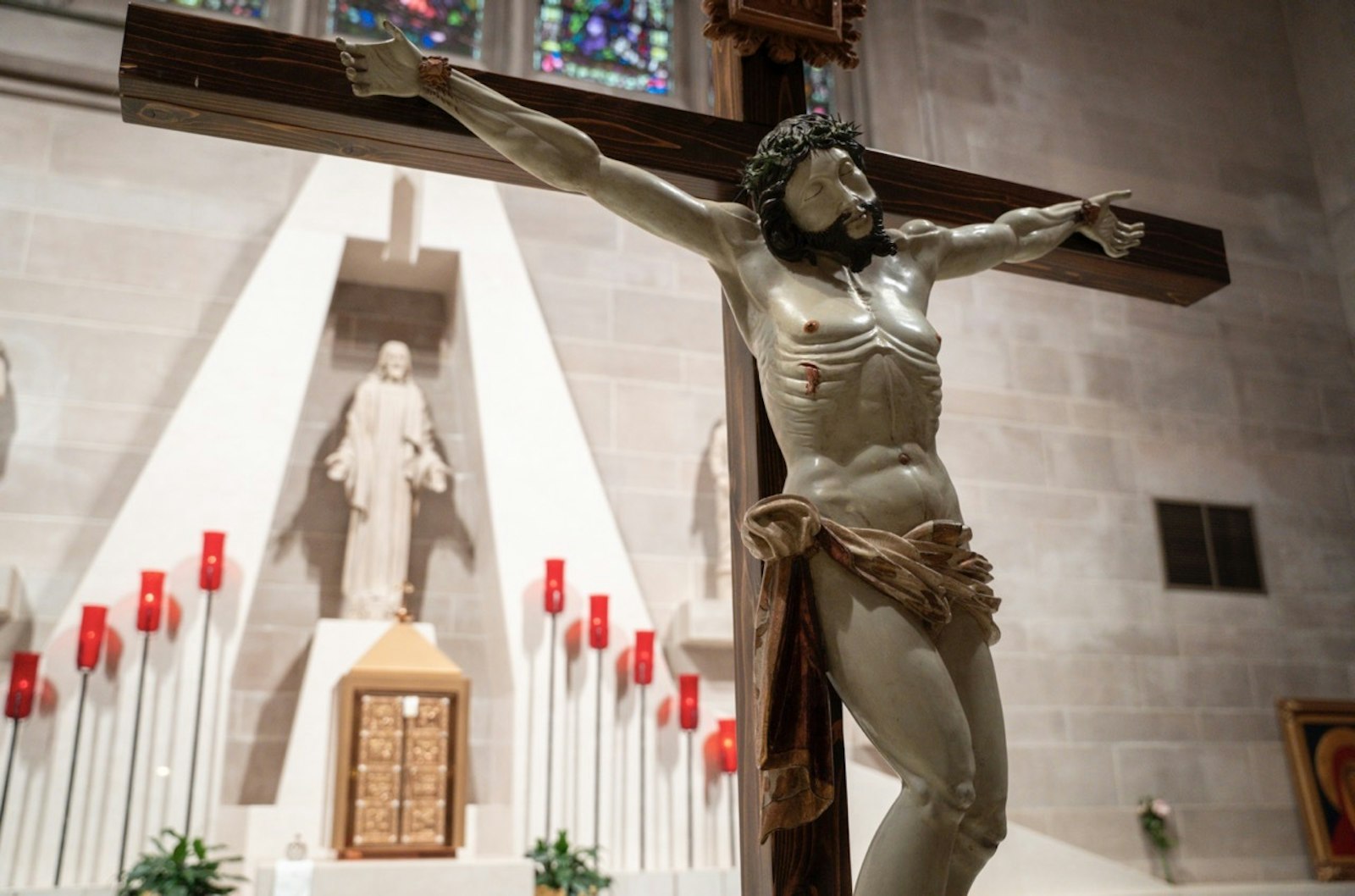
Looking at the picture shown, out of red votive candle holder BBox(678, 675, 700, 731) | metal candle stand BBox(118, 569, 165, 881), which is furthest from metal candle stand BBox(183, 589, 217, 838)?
red votive candle holder BBox(678, 675, 700, 731)

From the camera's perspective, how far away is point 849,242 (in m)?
2.51

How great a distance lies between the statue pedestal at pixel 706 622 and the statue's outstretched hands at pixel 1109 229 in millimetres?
3544

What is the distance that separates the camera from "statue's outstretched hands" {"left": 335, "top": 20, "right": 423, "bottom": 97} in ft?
7.70

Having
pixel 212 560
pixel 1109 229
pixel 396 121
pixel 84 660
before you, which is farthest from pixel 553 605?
pixel 396 121

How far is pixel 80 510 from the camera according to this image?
6.02m

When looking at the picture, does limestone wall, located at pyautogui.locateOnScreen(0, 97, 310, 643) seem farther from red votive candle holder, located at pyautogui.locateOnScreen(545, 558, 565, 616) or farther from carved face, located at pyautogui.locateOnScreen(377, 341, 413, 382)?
red votive candle holder, located at pyautogui.locateOnScreen(545, 558, 565, 616)

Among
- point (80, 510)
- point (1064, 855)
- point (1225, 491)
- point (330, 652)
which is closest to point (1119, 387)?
point (1225, 491)

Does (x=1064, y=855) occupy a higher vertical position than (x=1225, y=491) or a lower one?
lower

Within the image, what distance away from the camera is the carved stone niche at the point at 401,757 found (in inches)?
195

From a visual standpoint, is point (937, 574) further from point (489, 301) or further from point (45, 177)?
point (45, 177)

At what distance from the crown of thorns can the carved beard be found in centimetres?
13

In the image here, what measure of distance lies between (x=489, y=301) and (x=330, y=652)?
209 cm

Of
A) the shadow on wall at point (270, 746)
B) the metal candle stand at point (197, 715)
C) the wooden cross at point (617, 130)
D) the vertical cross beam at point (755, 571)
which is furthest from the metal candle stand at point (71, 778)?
the vertical cross beam at point (755, 571)

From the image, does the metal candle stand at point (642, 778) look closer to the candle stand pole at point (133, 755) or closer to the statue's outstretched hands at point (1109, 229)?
the candle stand pole at point (133, 755)
